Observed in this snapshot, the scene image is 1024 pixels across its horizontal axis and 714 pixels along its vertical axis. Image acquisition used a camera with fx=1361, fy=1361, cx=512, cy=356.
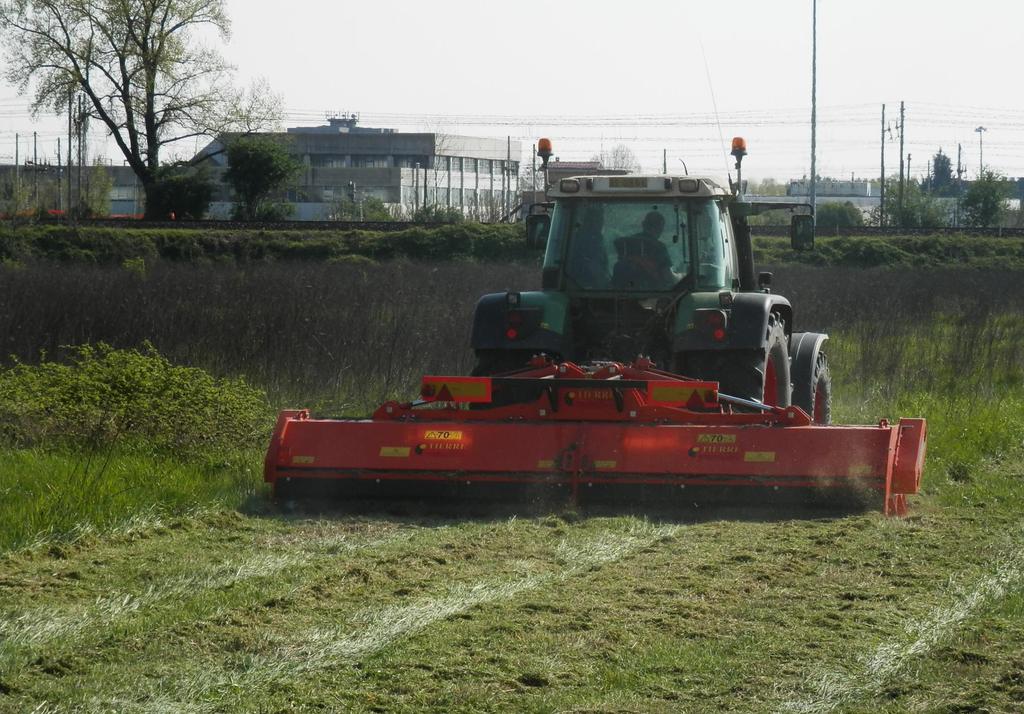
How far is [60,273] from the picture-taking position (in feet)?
63.3

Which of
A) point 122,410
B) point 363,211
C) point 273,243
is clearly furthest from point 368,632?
point 363,211

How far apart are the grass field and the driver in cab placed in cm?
176

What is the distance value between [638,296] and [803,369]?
181 centimetres

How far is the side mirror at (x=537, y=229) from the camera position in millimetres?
9922

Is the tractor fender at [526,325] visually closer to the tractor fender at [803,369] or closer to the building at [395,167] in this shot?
the tractor fender at [803,369]

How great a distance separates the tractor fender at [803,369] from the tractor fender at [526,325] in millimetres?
2125

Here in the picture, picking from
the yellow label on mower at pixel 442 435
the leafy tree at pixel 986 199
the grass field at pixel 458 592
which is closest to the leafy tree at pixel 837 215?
the leafy tree at pixel 986 199

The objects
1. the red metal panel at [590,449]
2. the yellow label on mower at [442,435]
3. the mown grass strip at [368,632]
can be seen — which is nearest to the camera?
the mown grass strip at [368,632]

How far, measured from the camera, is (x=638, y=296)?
8805 millimetres

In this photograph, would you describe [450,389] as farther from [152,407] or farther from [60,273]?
[60,273]

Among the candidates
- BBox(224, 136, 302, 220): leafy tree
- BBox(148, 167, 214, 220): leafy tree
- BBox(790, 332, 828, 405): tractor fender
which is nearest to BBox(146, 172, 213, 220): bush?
BBox(148, 167, 214, 220): leafy tree

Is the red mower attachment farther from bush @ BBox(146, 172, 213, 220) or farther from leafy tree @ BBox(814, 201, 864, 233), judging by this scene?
leafy tree @ BBox(814, 201, 864, 233)

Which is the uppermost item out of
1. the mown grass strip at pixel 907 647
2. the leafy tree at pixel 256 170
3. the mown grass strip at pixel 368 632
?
the leafy tree at pixel 256 170

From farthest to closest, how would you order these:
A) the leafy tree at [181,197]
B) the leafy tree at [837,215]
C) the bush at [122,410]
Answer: the leafy tree at [837,215] → the leafy tree at [181,197] → the bush at [122,410]
